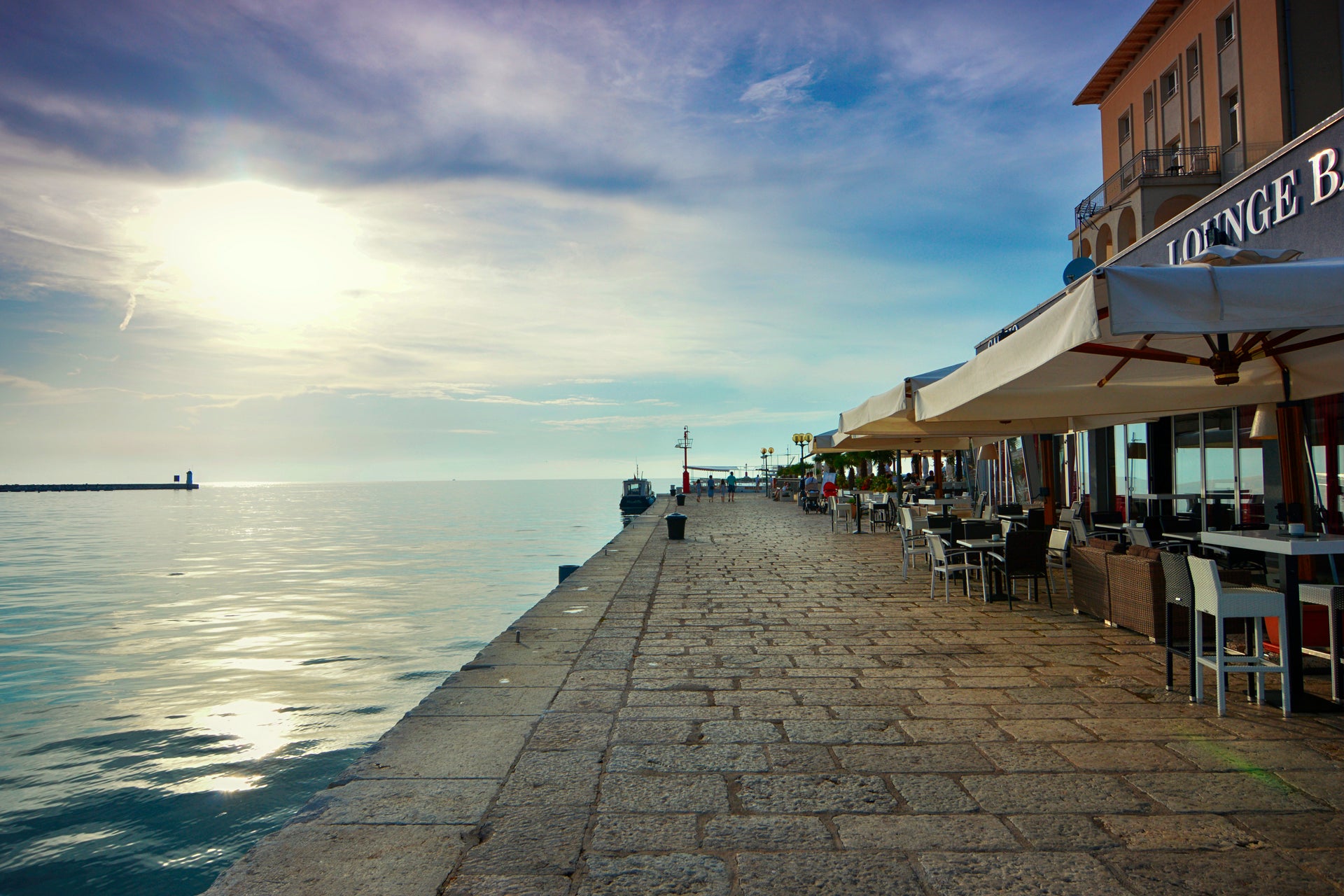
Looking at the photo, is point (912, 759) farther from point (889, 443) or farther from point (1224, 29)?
point (1224, 29)

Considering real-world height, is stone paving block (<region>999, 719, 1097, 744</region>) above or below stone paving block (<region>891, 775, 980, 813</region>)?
below

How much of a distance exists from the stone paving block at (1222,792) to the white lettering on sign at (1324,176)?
19.6ft

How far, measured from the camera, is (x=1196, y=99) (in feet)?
63.9

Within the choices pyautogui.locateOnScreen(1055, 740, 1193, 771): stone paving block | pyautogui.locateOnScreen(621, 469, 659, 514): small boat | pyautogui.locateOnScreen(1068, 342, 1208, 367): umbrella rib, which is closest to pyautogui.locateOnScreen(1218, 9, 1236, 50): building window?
pyautogui.locateOnScreen(1068, 342, 1208, 367): umbrella rib

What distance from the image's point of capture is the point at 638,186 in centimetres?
1557

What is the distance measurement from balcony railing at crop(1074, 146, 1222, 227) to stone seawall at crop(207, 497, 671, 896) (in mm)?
20634

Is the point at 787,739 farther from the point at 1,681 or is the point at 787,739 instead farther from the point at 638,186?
the point at 638,186

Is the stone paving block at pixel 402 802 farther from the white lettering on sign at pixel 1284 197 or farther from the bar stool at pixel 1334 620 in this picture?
the white lettering on sign at pixel 1284 197

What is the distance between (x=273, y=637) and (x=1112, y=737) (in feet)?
38.4

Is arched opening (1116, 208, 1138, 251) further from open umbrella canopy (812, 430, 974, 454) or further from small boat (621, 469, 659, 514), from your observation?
small boat (621, 469, 659, 514)

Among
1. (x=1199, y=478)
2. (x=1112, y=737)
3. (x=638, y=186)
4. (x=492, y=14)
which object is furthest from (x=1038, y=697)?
(x=638, y=186)

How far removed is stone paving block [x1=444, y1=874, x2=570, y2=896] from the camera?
2.20 meters

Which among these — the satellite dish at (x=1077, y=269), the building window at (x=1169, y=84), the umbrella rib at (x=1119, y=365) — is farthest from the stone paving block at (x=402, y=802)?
the building window at (x=1169, y=84)

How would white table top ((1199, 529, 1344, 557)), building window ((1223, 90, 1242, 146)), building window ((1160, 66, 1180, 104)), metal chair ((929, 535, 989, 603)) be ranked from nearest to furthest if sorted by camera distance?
white table top ((1199, 529, 1344, 557)) → metal chair ((929, 535, 989, 603)) → building window ((1223, 90, 1242, 146)) → building window ((1160, 66, 1180, 104))
